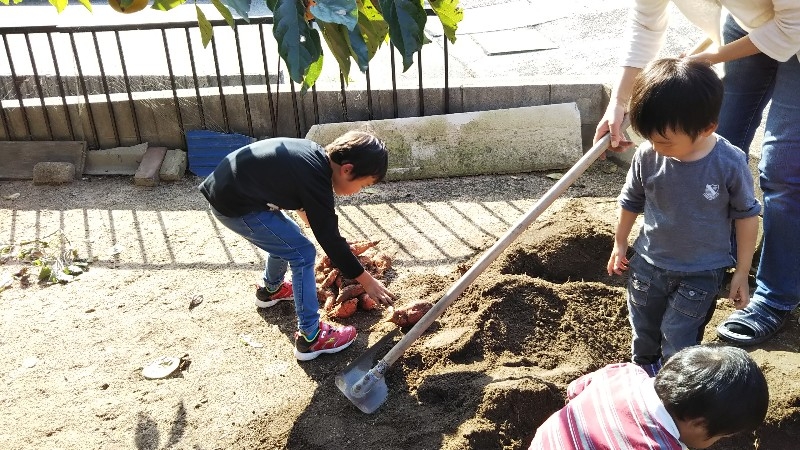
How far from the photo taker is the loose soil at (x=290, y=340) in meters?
3.01

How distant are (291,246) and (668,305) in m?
1.63

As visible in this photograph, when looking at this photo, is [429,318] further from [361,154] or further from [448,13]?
[448,13]

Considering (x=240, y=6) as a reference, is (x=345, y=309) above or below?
below

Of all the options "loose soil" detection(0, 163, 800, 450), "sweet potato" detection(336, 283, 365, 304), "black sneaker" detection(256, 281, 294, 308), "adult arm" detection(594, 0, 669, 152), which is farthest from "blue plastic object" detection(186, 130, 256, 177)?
"adult arm" detection(594, 0, 669, 152)

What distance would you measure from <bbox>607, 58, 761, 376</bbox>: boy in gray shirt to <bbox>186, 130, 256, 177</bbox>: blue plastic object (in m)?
3.47

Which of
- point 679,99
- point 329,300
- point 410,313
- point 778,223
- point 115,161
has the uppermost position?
point 679,99

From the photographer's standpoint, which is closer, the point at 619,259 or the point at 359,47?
the point at 359,47

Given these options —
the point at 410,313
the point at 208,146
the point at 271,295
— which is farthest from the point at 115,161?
the point at 410,313

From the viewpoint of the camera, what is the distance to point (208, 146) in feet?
18.4

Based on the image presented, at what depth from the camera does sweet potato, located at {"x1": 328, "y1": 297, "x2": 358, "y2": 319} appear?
3766mm

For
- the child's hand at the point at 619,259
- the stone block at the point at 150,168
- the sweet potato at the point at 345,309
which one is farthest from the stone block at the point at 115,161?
the child's hand at the point at 619,259

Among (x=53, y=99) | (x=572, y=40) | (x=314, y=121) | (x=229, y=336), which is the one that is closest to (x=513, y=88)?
(x=314, y=121)

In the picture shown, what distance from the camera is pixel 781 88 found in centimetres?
313

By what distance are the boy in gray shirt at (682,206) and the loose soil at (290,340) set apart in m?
0.56
